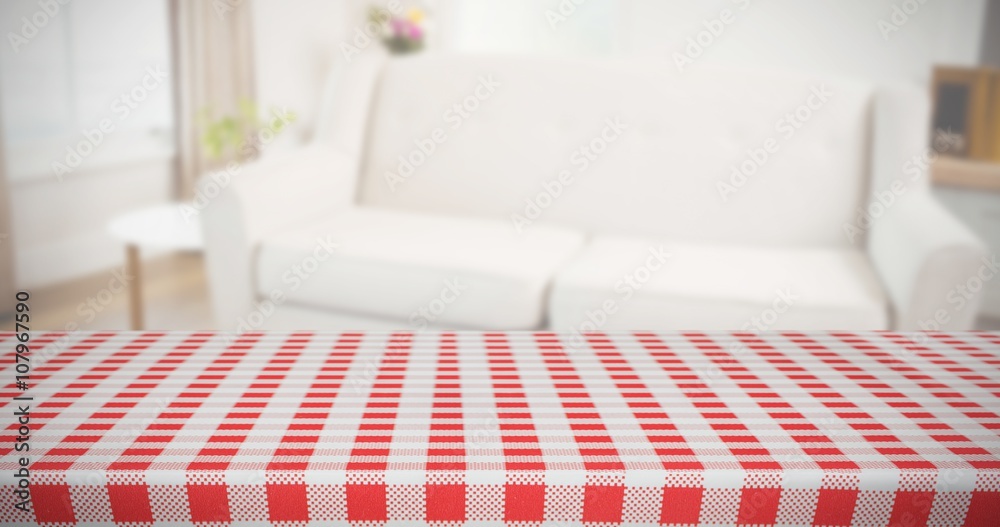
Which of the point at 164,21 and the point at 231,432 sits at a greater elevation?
the point at 164,21

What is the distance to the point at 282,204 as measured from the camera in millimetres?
2105

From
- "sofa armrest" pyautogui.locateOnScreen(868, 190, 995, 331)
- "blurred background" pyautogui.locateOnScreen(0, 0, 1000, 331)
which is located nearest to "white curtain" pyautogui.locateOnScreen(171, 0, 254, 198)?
"blurred background" pyautogui.locateOnScreen(0, 0, 1000, 331)

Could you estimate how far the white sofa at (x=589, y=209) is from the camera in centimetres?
173

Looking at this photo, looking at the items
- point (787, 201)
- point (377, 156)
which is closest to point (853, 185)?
point (787, 201)

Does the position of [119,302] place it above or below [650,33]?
below

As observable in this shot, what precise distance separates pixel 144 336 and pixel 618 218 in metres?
1.48

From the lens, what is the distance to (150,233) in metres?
2.20

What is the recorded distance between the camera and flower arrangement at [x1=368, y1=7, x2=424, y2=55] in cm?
436

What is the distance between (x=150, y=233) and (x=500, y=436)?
179cm

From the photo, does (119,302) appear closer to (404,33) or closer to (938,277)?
(404,33)

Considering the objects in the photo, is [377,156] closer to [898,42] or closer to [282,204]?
[282,204]

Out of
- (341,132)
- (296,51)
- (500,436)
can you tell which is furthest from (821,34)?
(500,436)

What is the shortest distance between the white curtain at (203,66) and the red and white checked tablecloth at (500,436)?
8.98 feet

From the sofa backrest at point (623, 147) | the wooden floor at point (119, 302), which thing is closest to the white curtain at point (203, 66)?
the wooden floor at point (119, 302)
